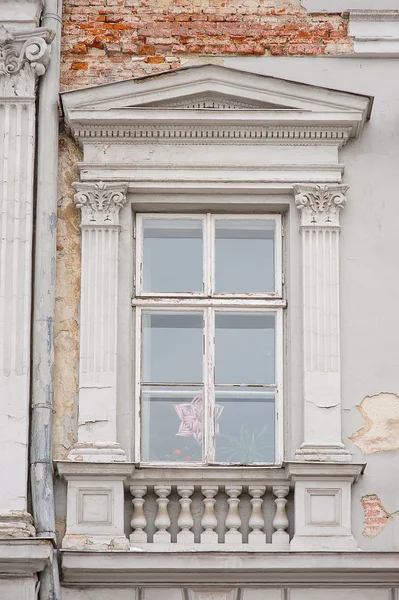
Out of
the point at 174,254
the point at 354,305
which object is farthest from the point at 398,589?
the point at 174,254

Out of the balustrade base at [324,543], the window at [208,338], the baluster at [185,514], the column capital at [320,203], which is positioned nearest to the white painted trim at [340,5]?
the column capital at [320,203]

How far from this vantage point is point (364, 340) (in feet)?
33.7

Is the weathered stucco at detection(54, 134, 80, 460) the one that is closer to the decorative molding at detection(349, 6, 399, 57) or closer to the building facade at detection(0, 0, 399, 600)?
the building facade at detection(0, 0, 399, 600)

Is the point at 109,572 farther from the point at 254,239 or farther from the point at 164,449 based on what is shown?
the point at 254,239

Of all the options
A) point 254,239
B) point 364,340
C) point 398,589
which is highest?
point 254,239

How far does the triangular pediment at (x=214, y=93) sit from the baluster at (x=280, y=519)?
93.5 inches

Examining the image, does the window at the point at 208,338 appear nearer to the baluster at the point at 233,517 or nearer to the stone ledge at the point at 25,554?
the baluster at the point at 233,517

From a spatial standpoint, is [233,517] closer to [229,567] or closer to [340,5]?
[229,567]

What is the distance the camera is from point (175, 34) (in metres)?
10.9

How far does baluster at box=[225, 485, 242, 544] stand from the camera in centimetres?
987

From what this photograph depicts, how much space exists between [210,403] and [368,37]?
256 cm

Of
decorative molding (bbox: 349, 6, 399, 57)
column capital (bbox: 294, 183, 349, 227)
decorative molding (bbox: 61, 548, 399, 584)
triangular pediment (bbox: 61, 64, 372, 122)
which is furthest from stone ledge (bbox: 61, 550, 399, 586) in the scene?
decorative molding (bbox: 349, 6, 399, 57)

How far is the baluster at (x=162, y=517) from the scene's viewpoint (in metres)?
9.85

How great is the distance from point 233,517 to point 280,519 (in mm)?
272
